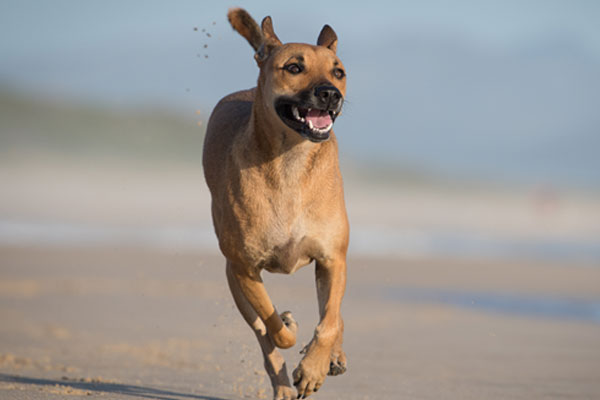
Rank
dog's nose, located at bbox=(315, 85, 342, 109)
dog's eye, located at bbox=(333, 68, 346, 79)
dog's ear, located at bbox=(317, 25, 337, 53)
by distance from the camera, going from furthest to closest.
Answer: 1. dog's ear, located at bbox=(317, 25, 337, 53)
2. dog's eye, located at bbox=(333, 68, 346, 79)
3. dog's nose, located at bbox=(315, 85, 342, 109)

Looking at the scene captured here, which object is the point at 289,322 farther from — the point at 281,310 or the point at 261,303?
the point at 281,310

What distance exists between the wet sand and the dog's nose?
226 centimetres

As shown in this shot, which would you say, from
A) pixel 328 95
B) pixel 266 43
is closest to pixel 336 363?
pixel 328 95

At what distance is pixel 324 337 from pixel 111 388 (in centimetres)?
173

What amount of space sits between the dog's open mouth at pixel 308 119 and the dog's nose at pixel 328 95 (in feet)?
0.30

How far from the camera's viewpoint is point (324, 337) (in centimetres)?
600

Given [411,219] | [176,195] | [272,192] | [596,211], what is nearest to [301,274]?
[272,192]

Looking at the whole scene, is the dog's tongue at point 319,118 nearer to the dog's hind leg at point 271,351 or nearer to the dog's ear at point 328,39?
the dog's ear at point 328,39

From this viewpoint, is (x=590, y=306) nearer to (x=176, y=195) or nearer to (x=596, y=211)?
(x=176, y=195)

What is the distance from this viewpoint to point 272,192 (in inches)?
238

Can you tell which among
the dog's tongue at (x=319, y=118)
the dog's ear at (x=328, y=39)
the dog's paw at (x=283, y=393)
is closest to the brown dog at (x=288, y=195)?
the dog's tongue at (x=319, y=118)

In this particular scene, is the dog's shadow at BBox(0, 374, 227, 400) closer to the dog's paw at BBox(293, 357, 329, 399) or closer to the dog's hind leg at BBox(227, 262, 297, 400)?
the dog's hind leg at BBox(227, 262, 297, 400)

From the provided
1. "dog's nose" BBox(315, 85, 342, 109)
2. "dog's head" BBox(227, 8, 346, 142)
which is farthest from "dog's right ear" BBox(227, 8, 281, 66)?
"dog's nose" BBox(315, 85, 342, 109)

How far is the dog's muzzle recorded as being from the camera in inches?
221
